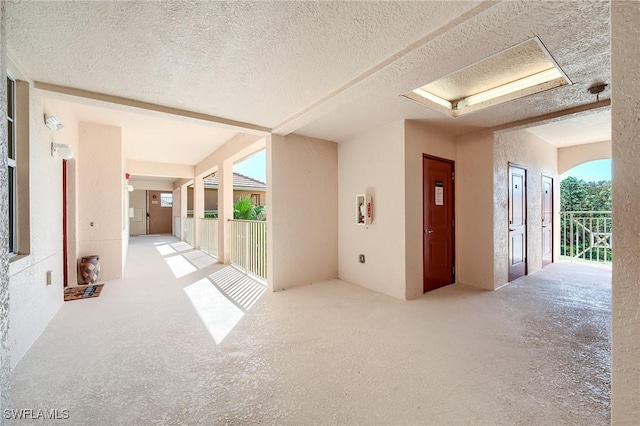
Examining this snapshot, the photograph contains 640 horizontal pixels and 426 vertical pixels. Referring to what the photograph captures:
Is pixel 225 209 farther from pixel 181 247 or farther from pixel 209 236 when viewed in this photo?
pixel 181 247

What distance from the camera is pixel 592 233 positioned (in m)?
5.57

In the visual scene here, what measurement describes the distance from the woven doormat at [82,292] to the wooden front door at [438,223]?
4787mm

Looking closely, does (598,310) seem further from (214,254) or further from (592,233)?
(214,254)

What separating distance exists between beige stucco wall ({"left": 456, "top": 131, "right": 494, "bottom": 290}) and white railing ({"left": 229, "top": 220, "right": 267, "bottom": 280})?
330 cm

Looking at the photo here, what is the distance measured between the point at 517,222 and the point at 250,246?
15.6 ft

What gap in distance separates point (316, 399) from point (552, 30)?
2.97 meters

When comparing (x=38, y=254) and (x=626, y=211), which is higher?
(x=626, y=211)

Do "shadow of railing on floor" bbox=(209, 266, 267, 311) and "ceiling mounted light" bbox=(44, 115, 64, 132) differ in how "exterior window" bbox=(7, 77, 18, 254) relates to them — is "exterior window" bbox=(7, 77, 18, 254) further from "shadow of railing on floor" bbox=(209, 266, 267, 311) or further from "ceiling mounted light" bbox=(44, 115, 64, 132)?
"shadow of railing on floor" bbox=(209, 266, 267, 311)

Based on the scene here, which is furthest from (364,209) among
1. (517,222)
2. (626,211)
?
(626,211)

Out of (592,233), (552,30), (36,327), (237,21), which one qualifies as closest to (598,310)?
(552,30)

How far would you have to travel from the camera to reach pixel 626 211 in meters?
0.97

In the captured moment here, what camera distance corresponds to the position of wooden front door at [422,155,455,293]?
3826mm

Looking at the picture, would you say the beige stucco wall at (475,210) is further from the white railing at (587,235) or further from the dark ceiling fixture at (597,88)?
the white railing at (587,235)

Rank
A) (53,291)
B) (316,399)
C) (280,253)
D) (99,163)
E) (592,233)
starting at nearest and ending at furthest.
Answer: (316,399) < (53,291) < (280,253) < (99,163) < (592,233)
